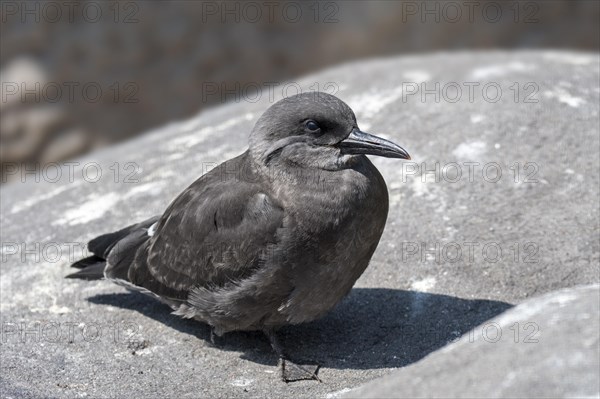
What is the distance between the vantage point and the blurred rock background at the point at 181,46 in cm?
969

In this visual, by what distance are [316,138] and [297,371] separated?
1181 millimetres

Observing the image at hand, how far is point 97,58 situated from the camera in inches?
385

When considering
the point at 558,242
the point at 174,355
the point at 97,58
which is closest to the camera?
the point at 174,355

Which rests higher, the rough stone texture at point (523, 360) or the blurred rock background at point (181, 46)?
the rough stone texture at point (523, 360)

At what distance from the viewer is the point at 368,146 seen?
502cm

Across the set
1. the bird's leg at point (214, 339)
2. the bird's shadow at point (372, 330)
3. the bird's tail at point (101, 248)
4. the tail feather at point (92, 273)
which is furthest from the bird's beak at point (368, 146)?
the tail feather at point (92, 273)

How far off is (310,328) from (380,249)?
67cm

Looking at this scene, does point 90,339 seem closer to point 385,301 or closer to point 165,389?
point 165,389

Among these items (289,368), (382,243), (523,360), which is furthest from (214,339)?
(523,360)

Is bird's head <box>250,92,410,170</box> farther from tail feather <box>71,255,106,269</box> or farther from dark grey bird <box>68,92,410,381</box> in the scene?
tail feather <box>71,255,106,269</box>

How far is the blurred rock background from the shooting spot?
9688 mm

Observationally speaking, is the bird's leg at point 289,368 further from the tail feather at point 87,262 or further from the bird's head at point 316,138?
the tail feather at point 87,262

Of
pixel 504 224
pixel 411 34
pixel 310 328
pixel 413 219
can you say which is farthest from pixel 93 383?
pixel 411 34

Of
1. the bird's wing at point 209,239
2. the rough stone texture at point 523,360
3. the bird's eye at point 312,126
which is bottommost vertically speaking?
the bird's wing at point 209,239
